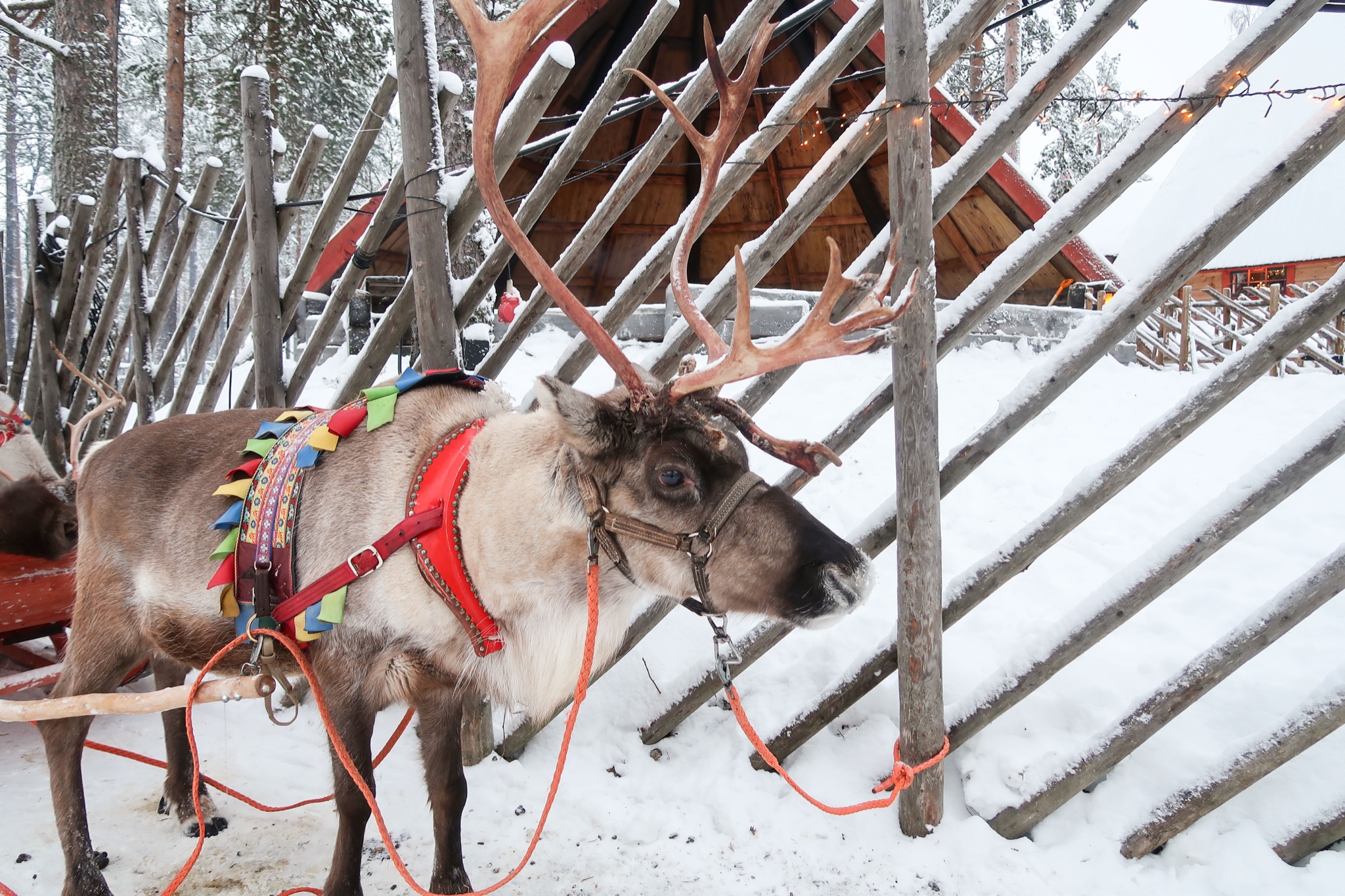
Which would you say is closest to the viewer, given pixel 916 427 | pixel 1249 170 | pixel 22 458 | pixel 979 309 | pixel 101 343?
pixel 916 427

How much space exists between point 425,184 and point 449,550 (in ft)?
5.77

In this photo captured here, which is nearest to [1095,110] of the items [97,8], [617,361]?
[617,361]

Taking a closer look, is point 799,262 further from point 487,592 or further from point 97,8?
point 487,592

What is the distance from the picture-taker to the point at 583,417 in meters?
1.79

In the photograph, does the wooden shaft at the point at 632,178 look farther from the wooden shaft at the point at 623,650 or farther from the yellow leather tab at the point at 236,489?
the wooden shaft at the point at 623,650

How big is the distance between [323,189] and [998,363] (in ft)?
44.2

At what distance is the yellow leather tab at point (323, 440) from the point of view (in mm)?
2086

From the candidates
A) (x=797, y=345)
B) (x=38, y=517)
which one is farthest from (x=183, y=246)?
(x=797, y=345)

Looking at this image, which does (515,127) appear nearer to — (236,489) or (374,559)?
(236,489)

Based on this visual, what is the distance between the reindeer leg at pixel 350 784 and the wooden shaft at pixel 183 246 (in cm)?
372

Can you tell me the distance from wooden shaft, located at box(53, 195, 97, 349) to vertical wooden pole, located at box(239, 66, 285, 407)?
8.62 ft

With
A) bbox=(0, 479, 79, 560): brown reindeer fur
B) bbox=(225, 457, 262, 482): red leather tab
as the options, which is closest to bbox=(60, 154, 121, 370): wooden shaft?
bbox=(0, 479, 79, 560): brown reindeer fur

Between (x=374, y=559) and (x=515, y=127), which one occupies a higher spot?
(x=515, y=127)

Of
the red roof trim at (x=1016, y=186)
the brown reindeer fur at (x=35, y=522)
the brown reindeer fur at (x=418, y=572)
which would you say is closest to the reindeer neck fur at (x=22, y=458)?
the brown reindeer fur at (x=35, y=522)
